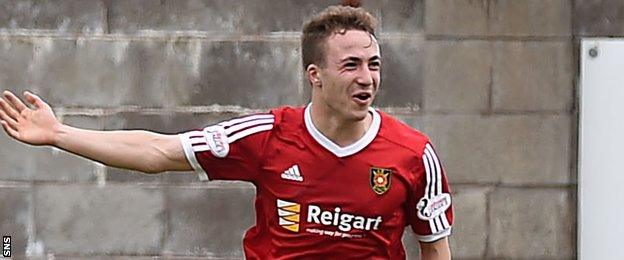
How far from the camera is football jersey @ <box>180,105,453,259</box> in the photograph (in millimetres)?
4227

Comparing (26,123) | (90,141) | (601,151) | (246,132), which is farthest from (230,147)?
(601,151)

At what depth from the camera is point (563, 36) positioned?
18.2 feet

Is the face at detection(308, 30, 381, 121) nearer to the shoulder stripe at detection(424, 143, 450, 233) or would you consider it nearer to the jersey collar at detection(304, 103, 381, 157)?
the jersey collar at detection(304, 103, 381, 157)

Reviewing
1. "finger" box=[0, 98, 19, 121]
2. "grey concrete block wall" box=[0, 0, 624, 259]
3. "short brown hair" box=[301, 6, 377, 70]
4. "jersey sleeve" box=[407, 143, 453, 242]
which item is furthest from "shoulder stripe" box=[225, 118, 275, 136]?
"grey concrete block wall" box=[0, 0, 624, 259]

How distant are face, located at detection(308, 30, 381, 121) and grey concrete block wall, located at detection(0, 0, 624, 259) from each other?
4.35 ft

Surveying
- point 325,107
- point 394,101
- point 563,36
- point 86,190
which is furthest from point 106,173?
point 563,36

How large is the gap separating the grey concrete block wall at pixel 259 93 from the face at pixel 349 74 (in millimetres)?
1327

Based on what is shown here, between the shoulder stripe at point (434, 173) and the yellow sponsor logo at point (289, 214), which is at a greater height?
the shoulder stripe at point (434, 173)

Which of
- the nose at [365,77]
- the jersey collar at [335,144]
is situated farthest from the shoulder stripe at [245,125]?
the nose at [365,77]

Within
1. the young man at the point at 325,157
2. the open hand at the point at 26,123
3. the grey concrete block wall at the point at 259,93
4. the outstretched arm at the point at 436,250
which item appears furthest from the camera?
the grey concrete block wall at the point at 259,93

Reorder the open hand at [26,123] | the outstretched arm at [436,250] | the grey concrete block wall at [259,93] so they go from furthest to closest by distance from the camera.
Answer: the grey concrete block wall at [259,93]
the outstretched arm at [436,250]
the open hand at [26,123]

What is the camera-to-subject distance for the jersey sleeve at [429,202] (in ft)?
14.0

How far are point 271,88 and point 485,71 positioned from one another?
3.01 feet

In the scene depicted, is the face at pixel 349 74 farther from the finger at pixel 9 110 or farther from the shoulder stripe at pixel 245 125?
the finger at pixel 9 110
